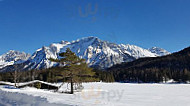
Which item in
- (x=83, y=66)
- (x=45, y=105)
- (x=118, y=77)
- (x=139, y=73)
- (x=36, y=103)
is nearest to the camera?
(x=45, y=105)

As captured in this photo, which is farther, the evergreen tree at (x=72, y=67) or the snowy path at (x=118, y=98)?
the evergreen tree at (x=72, y=67)

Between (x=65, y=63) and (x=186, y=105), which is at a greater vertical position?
(x=65, y=63)

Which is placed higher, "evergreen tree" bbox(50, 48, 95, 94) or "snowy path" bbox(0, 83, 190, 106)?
"evergreen tree" bbox(50, 48, 95, 94)

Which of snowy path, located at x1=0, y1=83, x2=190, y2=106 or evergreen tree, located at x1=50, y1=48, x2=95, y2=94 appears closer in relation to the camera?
snowy path, located at x1=0, y1=83, x2=190, y2=106

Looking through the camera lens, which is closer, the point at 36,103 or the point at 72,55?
the point at 36,103

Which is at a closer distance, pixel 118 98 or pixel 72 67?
pixel 118 98

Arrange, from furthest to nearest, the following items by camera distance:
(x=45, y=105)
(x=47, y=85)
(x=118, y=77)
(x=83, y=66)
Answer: (x=118, y=77) < (x=47, y=85) < (x=83, y=66) < (x=45, y=105)

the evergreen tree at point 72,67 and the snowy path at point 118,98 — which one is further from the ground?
the evergreen tree at point 72,67

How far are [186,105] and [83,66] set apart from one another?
17074mm

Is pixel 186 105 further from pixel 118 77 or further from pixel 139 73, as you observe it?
pixel 118 77

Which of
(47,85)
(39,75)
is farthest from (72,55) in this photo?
(39,75)

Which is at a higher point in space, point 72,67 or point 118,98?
point 72,67

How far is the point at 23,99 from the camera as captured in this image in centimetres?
1223

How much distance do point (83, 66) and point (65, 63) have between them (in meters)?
3.15
